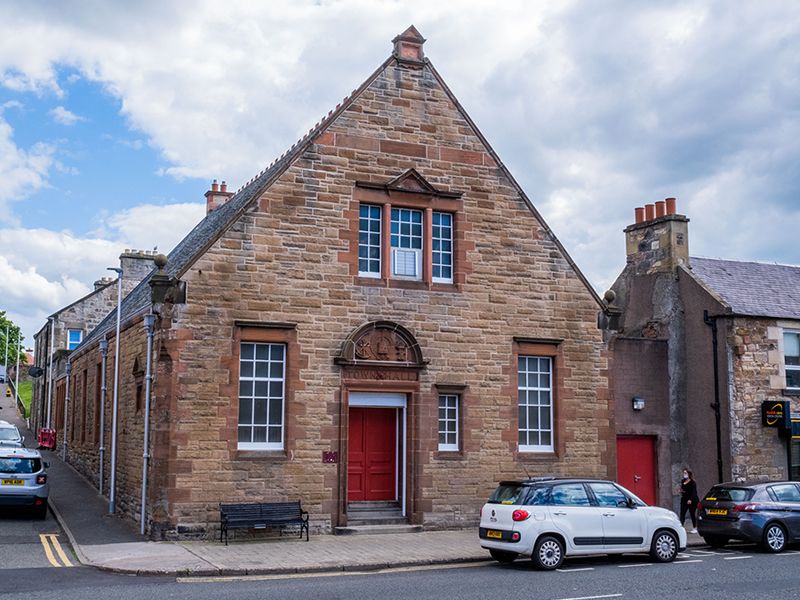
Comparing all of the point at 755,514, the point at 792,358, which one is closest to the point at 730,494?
the point at 755,514

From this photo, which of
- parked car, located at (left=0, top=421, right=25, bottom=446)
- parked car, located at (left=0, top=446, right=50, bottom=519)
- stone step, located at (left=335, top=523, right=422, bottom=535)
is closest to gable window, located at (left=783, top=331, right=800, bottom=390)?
stone step, located at (left=335, top=523, right=422, bottom=535)

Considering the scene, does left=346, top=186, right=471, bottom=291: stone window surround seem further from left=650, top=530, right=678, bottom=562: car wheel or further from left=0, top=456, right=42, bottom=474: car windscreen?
left=0, top=456, right=42, bottom=474: car windscreen

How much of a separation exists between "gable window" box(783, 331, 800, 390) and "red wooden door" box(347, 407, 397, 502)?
1119 centimetres

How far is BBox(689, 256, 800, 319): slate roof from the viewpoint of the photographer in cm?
2402

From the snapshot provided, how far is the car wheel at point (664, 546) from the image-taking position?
16078 mm

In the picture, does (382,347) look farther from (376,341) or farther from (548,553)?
(548,553)

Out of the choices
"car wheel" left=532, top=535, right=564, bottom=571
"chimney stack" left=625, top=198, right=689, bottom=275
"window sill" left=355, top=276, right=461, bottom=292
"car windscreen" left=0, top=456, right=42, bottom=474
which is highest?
"chimney stack" left=625, top=198, right=689, bottom=275

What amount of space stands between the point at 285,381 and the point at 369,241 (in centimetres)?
368

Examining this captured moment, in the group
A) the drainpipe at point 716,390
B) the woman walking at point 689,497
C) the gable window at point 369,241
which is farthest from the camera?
the drainpipe at point 716,390

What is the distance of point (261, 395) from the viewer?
60.9ft

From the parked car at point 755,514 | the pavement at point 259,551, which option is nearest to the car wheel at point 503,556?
the pavement at point 259,551

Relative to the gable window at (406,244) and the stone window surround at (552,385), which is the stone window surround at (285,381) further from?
the stone window surround at (552,385)

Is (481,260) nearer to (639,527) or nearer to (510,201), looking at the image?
(510,201)

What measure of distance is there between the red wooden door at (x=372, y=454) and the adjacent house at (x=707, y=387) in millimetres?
6595
